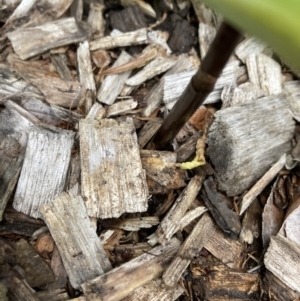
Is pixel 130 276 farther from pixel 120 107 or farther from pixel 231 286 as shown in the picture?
pixel 120 107

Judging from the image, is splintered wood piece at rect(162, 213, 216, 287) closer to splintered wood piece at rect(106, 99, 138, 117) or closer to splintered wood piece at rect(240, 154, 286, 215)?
splintered wood piece at rect(240, 154, 286, 215)

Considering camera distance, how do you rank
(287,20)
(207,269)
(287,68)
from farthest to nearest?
(287,68), (207,269), (287,20)

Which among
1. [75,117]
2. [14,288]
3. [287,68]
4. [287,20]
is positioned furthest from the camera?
[287,68]

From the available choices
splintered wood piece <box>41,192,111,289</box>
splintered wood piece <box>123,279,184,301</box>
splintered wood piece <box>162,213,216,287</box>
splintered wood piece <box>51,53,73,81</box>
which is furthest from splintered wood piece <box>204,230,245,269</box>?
splintered wood piece <box>51,53,73,81</box>

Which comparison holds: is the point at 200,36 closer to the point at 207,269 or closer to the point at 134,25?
the point at 134,25

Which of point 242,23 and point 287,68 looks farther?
point 287,68

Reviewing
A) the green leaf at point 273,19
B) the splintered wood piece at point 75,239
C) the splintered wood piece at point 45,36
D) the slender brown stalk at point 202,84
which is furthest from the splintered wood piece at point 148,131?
the green leaf at point 273,19

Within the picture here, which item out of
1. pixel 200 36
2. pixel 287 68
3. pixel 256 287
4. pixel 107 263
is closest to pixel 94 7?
pixel 200 36
